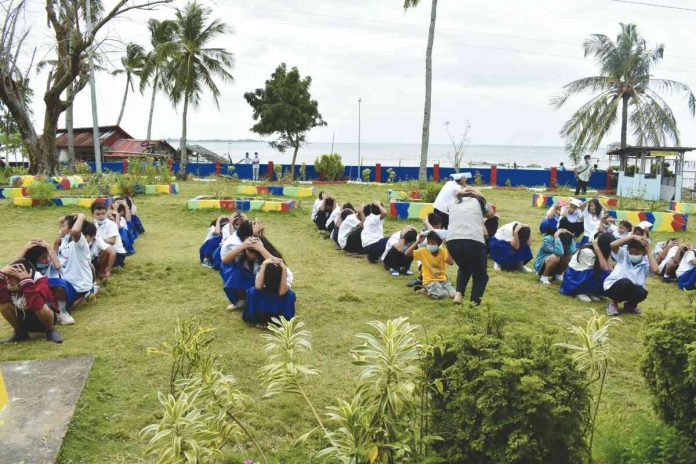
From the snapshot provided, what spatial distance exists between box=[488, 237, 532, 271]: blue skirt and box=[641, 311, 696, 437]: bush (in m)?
5.67

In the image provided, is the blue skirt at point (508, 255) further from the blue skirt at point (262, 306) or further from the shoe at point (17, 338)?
the shoe at point (17, 338)

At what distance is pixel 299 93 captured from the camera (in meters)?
A: 28.4

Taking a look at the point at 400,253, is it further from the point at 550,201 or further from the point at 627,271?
the point at 550,201

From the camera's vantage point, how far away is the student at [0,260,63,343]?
5.22 metres

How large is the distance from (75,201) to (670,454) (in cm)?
1480

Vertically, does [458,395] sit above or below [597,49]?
below

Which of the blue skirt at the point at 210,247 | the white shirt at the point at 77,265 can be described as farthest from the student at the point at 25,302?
the blue skirt at the point at 210,247

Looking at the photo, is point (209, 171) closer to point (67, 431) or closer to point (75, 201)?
point (75, 201)

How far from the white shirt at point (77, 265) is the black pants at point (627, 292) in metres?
5.88

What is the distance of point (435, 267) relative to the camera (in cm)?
721

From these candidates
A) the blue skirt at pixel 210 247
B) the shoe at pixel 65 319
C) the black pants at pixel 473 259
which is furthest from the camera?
the blue skirt at pixel 210 247

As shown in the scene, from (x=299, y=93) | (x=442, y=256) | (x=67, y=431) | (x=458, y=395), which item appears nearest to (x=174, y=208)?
(x=442, y=256)

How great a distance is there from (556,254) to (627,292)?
144 cm

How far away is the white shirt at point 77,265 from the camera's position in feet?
20.6
